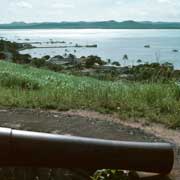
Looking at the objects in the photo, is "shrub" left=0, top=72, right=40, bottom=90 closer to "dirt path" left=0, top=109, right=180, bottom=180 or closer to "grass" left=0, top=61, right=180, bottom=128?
"grass" left=0, top=61, right=180, bottom=128

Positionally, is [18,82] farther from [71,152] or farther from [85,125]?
[71,152]

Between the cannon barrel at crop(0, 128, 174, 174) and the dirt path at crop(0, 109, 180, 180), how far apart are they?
1.59m

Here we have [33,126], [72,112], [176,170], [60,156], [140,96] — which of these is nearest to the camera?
[60,156]

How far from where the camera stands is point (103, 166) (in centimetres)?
405

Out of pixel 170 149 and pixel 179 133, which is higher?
pixel 170 149

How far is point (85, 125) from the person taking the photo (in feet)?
21.2

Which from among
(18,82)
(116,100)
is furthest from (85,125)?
(18,82)

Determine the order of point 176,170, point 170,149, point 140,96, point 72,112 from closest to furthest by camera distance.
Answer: point 170,149
point 176,170
point 72,112
point 140,96

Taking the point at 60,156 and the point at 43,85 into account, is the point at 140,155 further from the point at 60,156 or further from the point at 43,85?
the point at 43,85

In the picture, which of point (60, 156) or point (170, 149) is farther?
point (170, 149)

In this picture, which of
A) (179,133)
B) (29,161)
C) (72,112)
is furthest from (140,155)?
(72,112)

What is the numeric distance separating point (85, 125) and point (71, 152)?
8.39 ft

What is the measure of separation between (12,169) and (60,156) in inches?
21.4

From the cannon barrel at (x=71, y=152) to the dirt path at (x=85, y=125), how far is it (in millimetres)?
1590
